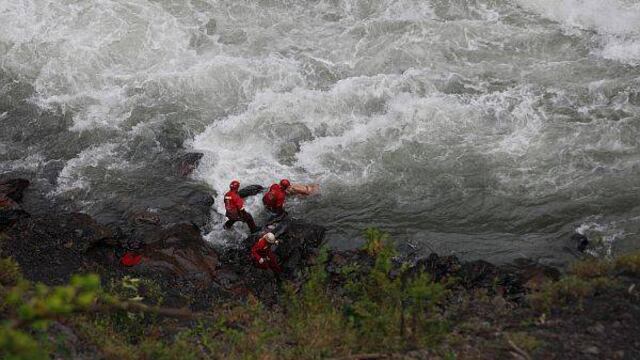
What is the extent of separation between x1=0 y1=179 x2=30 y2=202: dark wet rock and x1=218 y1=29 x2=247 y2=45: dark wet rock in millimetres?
5744

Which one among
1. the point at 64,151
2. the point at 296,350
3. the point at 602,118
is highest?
the point at 602,118

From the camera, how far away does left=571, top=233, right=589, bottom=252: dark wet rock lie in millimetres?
9031

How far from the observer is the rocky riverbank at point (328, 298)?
657 centimetres

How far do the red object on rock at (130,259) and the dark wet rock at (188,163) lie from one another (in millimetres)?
2456

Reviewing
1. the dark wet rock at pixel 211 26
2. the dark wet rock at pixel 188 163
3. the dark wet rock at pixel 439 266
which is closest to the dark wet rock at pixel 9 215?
the dark wet rock at pixel 188 163

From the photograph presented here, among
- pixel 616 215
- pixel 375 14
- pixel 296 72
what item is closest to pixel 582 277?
pixel 616 215

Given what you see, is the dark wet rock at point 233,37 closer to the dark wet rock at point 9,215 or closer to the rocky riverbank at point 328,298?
the rocky riverbank at point 328,298

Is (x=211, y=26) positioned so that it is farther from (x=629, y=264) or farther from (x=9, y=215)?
(x=629, y=264)

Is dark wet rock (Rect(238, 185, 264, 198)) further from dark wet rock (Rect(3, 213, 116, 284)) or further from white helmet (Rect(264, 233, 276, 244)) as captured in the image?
dark wet rock (Rect(3, 213, 116, 284))

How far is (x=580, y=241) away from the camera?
910 centimetres

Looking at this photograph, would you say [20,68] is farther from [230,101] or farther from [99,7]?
[230,101]

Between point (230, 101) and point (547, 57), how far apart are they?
6.87m

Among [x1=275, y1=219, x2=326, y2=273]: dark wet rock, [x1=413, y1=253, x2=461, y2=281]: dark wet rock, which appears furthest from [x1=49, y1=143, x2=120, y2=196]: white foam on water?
[x1=413, y1=253, x2=461, y2=281]: dark wet rock

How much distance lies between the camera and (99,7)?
15.5m
